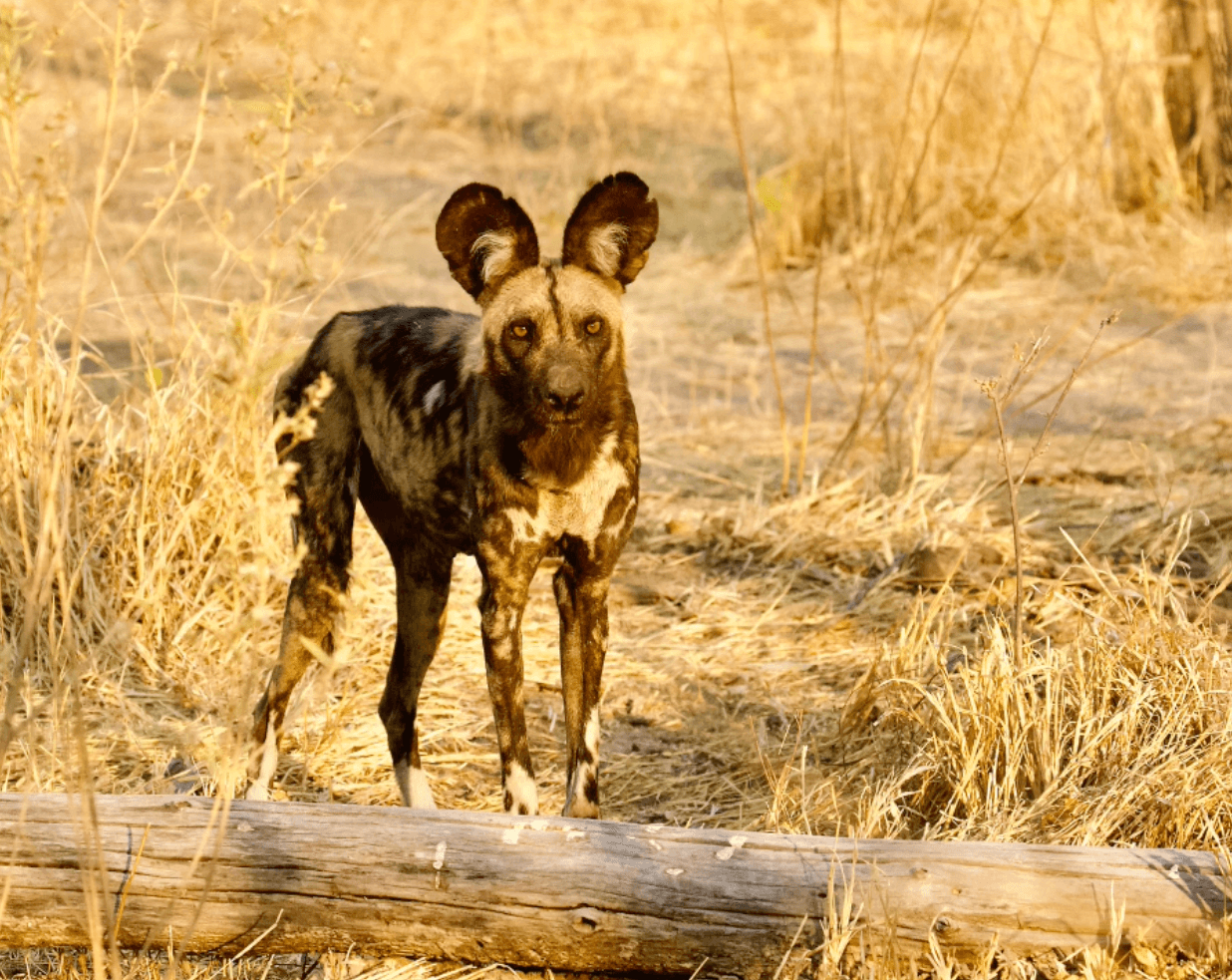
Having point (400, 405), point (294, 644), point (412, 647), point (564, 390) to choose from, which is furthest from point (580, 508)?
point (294, 644)

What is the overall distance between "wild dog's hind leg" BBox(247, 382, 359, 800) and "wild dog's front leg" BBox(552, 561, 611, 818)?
0.61 metres

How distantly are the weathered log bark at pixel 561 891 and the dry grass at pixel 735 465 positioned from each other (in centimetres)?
9

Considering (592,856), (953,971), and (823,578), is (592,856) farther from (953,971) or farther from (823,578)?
(823,578)

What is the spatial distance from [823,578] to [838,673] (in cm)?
68

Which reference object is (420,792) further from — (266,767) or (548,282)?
(548,282)

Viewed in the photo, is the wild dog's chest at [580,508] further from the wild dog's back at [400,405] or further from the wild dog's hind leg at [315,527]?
the wild dog's hind leg at [315,527]

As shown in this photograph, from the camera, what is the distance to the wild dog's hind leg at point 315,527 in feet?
11.6

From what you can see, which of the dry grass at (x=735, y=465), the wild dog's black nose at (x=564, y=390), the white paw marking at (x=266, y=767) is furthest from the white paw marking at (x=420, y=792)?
the wild dog's black nose at (x=564, y=390)

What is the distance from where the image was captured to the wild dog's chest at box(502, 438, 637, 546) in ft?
10.1

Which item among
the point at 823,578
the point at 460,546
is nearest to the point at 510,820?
the point at 460,546

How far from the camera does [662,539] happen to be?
5.22 meters

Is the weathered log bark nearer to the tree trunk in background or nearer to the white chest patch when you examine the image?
the white chest patch

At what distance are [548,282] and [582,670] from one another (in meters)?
0.79

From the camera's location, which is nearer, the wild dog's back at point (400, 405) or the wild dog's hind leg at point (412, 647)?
the wild dog's back at point (400, 405)
